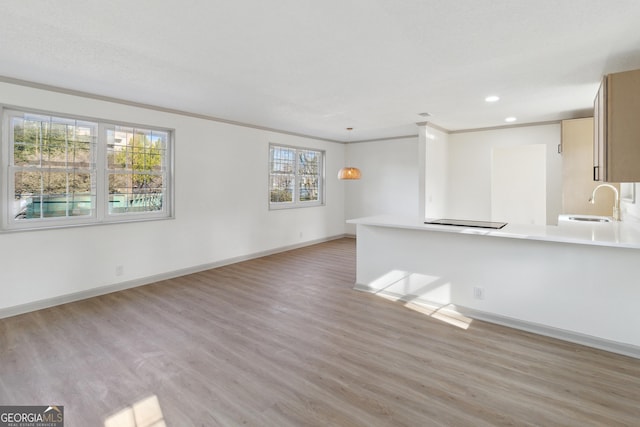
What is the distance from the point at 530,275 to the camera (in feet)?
9.95

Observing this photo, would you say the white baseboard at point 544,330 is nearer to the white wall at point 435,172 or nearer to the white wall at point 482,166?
the white wall at point 435,172

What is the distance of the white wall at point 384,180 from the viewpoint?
289 inches

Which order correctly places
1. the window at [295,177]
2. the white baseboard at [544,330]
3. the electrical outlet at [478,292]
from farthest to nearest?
the window at [295,177] → the electrical outlet at [478,292] → the white baseboard at [544,330]

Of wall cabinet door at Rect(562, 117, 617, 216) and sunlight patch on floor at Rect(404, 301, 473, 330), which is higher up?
wall cabinet door at Rect(562, 117, 617, 216)

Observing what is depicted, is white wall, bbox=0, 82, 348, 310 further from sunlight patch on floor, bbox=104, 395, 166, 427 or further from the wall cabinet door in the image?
the wall cabinet door

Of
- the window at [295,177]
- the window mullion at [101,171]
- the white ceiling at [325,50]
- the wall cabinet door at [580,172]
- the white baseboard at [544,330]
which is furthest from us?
the window at [295,177]

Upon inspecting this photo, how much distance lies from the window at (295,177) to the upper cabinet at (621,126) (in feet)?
16.6

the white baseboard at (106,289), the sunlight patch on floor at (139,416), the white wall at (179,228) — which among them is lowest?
the sunlight patch on floor at (139,416)

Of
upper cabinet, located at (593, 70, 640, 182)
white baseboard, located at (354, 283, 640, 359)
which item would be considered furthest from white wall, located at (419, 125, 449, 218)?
upper cabinet, located at (593, 70, 640, 182)

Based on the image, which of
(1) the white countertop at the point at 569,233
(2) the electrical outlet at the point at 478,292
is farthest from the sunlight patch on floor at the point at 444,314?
(1) the white countertop at the point at 569,233

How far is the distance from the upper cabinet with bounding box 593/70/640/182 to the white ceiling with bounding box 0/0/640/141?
0.27 meters

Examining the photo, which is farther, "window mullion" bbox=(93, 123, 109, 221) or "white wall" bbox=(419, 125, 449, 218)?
"white wall" bbox=(419, 125, 449, 218)

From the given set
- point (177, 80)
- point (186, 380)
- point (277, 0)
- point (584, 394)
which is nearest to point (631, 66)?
point (584, 394)

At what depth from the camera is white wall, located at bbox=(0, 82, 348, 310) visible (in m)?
3.56
